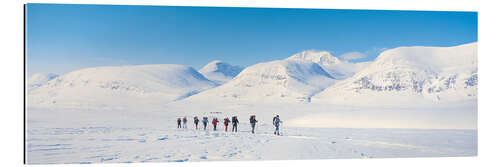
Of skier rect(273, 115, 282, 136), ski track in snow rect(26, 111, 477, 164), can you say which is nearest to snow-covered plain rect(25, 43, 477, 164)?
ski track in snow rect(26, 111, 477, 164)

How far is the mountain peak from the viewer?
13180 mm

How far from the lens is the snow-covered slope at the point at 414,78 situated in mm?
12883

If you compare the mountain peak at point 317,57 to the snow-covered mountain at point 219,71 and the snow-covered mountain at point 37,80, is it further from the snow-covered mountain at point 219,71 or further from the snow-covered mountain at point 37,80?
the snow-covered mountain at point 37,80

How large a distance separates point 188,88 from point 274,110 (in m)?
3.76

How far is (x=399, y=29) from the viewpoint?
12828mm

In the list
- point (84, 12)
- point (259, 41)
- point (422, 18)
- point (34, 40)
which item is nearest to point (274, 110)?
point (259, 41)

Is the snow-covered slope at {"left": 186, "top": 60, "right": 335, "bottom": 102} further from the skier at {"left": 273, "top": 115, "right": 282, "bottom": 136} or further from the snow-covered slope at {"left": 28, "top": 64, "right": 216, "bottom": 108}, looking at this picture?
the skier at {"left": 273, "top": 115, "right": 282, "bottom": 136}

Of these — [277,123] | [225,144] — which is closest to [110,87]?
[225,144]

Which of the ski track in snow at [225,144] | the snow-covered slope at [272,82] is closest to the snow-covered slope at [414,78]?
A: the snow-covered slope at [272,82]

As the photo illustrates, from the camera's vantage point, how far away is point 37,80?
11055 mm

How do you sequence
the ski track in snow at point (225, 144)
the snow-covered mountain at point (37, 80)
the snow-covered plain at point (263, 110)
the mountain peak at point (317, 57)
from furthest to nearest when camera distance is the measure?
the mountain peak at point (317, 57) < the snow-covered mountain at point (37, 80) < the snow-covered plain at point (263, 110) < the ski track in snow at point (225, 144)

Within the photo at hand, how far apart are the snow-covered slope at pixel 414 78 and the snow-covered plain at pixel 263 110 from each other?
0.11 ft

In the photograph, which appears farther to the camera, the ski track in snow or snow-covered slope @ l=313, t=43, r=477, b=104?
snow-covered slope @ l=313, t=43, r=477, b=104

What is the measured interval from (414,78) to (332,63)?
288 cm
